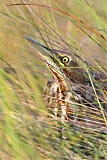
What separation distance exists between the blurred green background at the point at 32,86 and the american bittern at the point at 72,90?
1.9 inches

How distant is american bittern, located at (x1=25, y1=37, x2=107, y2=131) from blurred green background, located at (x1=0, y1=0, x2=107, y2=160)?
0.05 meters

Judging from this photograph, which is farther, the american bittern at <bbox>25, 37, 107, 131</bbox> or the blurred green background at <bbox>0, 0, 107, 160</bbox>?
the american bittern at <bbox>25, 37, 107, 131</bbox>

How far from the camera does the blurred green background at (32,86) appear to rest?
1.91 meters

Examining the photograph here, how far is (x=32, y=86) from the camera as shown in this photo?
230cm

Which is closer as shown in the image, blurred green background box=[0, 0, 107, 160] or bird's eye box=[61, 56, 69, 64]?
blurred green background box=[0, 0, 107, 160]

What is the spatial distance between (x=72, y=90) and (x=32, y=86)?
0.20m

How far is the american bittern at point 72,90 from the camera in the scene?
6.93 feet

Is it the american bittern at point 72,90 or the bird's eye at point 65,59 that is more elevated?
the bird's eye at point 65,59

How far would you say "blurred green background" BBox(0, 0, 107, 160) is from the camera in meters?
1.91

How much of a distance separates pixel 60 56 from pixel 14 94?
0.77 ft

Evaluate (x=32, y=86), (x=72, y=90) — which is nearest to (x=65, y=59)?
(x=72, y=90)

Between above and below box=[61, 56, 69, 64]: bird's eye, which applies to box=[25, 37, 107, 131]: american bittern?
below

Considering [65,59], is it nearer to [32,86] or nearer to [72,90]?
[72,90]

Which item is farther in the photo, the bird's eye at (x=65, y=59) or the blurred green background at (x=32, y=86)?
the bird's eye at (x=65, y=59)
